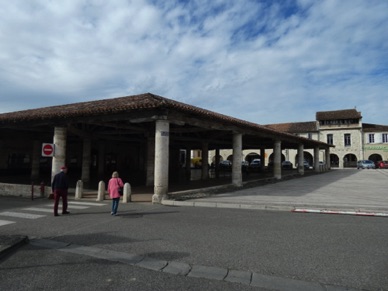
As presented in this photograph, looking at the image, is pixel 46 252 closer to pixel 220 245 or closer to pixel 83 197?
pixel 220 245

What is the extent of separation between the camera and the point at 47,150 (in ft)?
44.0

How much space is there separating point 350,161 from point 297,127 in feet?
35.8

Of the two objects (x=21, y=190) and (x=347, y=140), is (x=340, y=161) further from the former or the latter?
(x=21, y=190)

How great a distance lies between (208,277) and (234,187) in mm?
12497

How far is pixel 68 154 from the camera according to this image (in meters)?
29.6

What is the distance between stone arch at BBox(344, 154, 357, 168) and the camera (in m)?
51.2

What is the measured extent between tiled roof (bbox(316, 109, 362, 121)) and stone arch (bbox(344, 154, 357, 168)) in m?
6.93

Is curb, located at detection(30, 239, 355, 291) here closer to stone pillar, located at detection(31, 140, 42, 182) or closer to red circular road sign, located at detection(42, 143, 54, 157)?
red circular road sign, located at detection(42, 143, 54, 157)

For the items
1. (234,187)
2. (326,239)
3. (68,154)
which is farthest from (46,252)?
(68,154)

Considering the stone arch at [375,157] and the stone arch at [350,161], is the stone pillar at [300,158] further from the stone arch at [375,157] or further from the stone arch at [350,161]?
the stone arch at [375,157]

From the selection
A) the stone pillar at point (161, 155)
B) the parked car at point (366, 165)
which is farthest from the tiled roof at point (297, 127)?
the stone pillar at point (161, 155)

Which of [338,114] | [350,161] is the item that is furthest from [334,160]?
[338,114]

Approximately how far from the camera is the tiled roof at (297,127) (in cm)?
5408

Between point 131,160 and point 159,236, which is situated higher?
point 131,160
